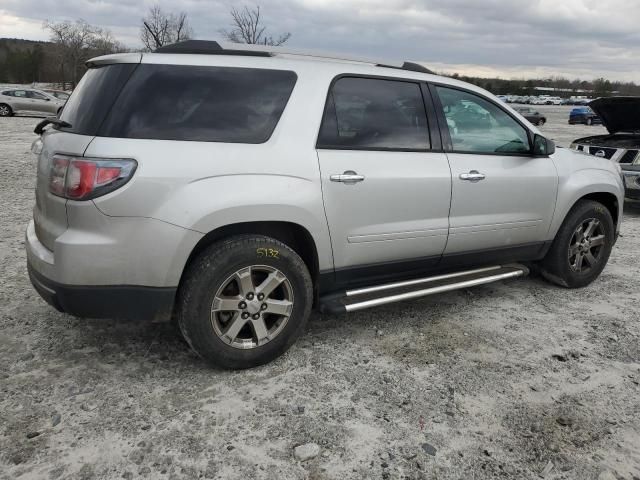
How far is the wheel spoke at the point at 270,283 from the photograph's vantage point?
3.00 m

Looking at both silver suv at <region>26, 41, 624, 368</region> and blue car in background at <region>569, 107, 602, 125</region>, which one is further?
blue car in background at <region>569, 107, 602, 125</region>

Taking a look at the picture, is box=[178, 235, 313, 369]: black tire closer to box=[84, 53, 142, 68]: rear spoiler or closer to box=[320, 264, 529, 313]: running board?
box=[320, 264, 529, 313]: running board

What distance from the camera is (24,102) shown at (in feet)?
76.6

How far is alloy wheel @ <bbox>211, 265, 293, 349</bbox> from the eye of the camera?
9.60 feet

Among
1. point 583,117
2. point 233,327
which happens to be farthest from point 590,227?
point 583,117

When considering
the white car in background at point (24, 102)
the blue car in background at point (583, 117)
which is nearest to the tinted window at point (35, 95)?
the white car in background at point (24, 102)

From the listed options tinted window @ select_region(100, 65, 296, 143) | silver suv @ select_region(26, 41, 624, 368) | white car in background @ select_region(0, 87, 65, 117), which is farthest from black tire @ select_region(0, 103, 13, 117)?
tinted window @ select_region(100, 65, 296, 143)

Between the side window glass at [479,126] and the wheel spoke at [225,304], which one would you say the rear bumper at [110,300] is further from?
the side window glass at [479,126]

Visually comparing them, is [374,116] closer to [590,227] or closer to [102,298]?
[102,298]

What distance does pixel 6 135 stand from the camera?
15.7 m

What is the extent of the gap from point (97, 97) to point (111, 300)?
1.09 meters

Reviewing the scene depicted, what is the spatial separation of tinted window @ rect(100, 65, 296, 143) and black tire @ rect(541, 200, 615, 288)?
2778mm

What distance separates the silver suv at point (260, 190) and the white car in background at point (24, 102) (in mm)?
23524

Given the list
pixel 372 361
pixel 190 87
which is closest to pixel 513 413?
pixel 372 361
